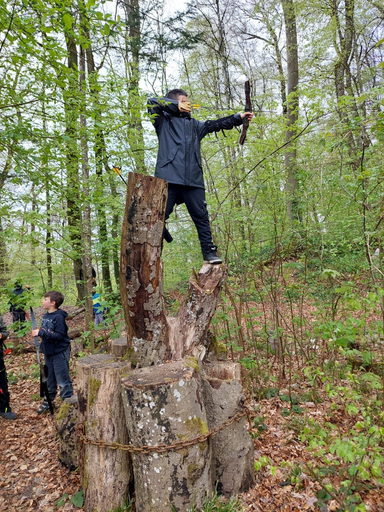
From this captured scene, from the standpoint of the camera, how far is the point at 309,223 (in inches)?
181

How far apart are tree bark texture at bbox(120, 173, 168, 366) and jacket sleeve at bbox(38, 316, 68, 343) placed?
1767 millimetres

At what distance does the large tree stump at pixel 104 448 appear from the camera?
255 centimetres

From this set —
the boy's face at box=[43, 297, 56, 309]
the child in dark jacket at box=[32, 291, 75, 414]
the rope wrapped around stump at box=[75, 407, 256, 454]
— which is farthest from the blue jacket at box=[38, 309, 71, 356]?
the rope wrapped around stump at box=[75, 407, 256, 454]

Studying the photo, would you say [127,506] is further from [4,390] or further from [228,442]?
[4,390]

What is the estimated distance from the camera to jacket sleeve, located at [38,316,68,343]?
13.4ft

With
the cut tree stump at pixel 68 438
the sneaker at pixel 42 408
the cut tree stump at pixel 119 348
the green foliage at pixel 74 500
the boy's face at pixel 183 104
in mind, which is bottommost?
the sneaker at pixel 42 408

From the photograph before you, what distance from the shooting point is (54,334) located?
4117 millimetres

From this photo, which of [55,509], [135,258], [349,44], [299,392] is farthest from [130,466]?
[349,44]

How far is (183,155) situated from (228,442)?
2.99 metres

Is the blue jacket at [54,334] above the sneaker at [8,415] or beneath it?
above

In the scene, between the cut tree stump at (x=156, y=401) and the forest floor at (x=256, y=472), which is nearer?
the cut tree stump at (x=156, y=401)

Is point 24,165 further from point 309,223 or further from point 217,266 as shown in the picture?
point 309,223

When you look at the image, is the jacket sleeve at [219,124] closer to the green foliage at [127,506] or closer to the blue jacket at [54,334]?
the blue jacket at [54,334]

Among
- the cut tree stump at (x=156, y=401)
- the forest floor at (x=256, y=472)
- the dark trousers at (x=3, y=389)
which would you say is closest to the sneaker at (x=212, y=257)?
the cut tree stump at (x=156, y=401)
